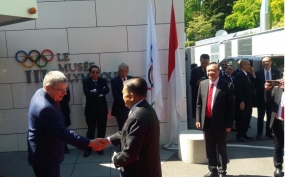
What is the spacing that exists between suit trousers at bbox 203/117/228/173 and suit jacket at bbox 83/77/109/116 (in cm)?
250

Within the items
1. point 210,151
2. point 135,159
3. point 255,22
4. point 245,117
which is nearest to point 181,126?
point 245,117

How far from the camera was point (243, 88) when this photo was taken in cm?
717

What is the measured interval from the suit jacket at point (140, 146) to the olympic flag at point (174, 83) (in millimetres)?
3791

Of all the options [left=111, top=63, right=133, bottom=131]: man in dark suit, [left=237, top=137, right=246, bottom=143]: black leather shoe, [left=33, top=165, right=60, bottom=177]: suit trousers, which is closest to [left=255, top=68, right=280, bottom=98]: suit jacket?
[left=237, top=137, right=246, bottom=143]: black leather shoe

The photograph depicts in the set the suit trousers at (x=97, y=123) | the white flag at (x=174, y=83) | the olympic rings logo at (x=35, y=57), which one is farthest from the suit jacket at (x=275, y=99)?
the olympic rings logo at (x=35, y=57)

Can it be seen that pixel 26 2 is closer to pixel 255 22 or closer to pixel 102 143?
pixel 102 143

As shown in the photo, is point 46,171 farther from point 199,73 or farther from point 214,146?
point 199,73

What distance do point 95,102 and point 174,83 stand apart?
1.77 meters

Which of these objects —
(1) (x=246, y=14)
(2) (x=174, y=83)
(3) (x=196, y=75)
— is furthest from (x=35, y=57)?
(1) (x=246, y=14)

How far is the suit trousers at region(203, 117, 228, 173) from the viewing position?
185 inches

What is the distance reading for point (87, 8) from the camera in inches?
267

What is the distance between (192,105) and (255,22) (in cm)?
3525

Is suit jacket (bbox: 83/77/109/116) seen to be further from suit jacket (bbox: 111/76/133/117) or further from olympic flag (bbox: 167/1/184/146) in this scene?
olympic flag (bbox: 167/1/184/146)

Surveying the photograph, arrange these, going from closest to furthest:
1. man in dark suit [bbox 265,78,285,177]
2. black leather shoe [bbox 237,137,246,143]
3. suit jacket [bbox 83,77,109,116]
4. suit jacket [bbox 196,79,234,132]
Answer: man in dark suit [bbox 265,78,285,177] → suit jacket [bbox 196,79,234,132] → suit jacket [bbox 83,77,109,116] → black leather shoe [bbox 237,137,246,143]
